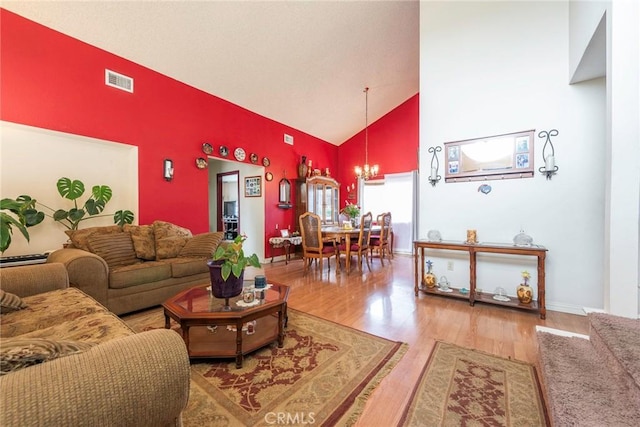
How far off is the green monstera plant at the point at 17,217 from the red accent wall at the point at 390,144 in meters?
5.84

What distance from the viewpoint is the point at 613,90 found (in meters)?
1.78

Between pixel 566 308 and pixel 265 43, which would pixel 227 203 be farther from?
pixel 566 308

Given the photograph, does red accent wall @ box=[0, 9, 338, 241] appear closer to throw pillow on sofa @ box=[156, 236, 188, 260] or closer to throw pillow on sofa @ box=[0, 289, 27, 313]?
throw pillow on sofa @ box=[156, 236, 188, 260]

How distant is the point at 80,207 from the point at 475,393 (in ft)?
14.4

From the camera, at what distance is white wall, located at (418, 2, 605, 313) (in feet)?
8.13

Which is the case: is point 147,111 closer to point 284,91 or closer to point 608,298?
point 284,91

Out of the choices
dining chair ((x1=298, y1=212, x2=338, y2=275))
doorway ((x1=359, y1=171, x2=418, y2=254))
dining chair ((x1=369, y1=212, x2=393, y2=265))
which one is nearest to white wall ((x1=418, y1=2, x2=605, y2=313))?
dining chair ((x1=369, y1=212, x2=393, y2=265))

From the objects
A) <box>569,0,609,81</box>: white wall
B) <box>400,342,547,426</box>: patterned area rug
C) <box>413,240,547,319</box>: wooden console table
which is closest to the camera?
<box>400,342,547,426</box>: patterned area rug

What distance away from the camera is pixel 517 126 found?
2.75m

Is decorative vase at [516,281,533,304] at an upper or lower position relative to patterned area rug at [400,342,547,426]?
upper

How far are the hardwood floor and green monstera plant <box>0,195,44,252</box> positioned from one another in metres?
2.70

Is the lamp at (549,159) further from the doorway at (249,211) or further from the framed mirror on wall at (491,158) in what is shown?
the doorway at (249,211)

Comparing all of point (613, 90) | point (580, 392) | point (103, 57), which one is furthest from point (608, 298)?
point (103, 57)

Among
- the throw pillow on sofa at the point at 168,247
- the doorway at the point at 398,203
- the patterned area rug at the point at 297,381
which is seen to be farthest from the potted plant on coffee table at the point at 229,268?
the doorway at the point at 398,203
